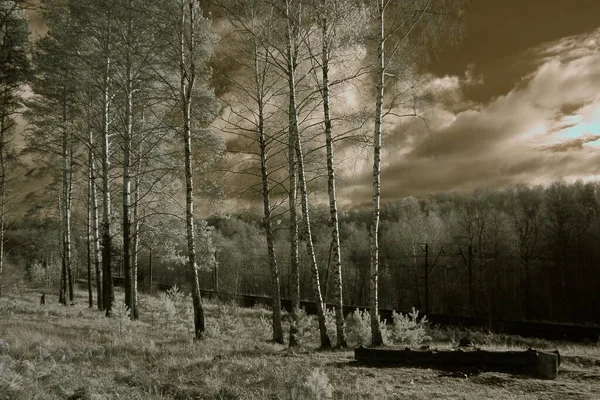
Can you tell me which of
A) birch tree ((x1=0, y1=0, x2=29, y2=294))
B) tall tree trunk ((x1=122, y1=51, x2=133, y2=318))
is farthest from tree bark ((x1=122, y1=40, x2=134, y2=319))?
birch tree ((x1=0, y1=0, x2=29, y2=294))

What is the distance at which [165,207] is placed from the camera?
55.9ft

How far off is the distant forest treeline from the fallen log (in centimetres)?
1201

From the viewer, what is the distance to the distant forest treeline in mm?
33438

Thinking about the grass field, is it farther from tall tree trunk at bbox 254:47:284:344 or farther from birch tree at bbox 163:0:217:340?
tall tree trunk at bbox 254:47:284:344

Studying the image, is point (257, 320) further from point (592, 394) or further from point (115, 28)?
point (592, 394)

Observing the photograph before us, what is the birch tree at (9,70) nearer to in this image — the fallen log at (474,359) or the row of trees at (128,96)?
the row of trees at (128,96)

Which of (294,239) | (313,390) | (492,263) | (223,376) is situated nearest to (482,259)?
(492,263)

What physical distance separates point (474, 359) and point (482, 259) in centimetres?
3750

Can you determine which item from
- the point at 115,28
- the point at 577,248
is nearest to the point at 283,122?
the point at 115,28

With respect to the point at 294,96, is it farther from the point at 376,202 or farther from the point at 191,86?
the point at 376,202

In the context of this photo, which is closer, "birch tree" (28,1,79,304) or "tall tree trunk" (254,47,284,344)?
"tall tree trunk" (254,47,284,344)

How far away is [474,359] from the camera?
6.50 metres

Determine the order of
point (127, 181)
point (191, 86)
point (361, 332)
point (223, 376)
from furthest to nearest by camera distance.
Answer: point (127, 181)
point (361, 332)
point (191, 86)
point (223, 376)

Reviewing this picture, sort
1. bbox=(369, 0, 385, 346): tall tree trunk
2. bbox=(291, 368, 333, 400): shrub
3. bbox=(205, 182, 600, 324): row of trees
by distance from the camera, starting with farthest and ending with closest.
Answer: bbox=(205, 182, 600, 324): row of trees, bbox=(369, 0, 385, 346): tall tree trunk, bbox=(291, 368, 333, 400): shrub
